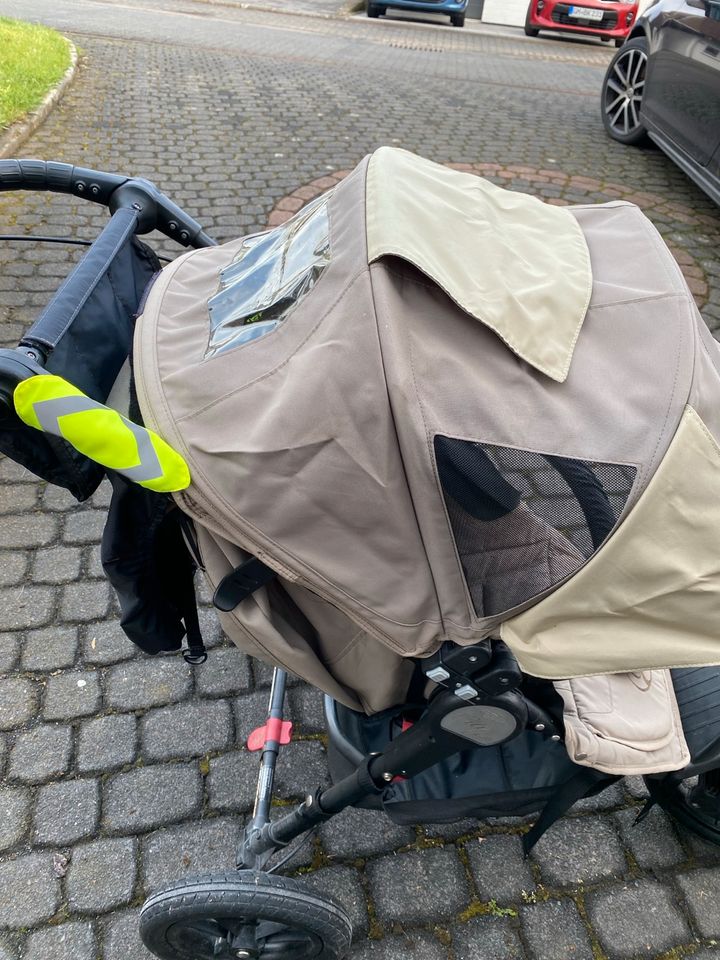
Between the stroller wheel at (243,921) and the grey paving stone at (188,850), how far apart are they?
0.28 m

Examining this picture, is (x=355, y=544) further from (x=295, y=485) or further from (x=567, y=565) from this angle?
(x=567, y=565)

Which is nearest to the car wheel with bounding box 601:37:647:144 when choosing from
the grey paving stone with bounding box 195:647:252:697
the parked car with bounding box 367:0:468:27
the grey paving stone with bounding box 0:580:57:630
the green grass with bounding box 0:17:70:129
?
the green grass with bounding box 0:17:70:129

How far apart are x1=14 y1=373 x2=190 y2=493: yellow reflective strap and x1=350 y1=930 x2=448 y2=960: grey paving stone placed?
165 cm

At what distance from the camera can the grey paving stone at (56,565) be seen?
3.04 meters

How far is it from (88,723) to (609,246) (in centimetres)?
234

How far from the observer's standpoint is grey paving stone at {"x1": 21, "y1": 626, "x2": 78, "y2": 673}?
8.95 ft

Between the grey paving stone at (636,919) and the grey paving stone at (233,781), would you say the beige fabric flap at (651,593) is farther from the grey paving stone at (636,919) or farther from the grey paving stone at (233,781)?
the grey paving stone at (233,781)

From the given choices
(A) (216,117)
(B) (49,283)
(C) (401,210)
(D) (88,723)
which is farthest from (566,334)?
(A) (216,117)

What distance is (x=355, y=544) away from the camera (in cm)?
140

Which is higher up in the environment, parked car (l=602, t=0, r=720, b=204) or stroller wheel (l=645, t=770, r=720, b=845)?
parked car (l=602, t=0, r=720, b=204)

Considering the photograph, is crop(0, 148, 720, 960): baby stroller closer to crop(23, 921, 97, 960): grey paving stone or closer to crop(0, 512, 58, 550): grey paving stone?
crop(23, 921, 97, 960): grey paving stone

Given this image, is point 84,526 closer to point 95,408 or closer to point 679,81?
point 95,408

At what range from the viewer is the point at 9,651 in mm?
2762

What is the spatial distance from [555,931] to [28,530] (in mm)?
2659
